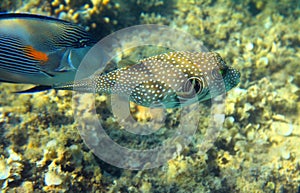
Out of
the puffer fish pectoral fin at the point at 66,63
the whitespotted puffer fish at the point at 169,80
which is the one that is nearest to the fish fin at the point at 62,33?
the puffer fish pectoral fin at the point at 66,63

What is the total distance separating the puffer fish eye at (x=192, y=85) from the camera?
3176 mm

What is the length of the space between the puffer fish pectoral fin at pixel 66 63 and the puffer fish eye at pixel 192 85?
1363 millimetres

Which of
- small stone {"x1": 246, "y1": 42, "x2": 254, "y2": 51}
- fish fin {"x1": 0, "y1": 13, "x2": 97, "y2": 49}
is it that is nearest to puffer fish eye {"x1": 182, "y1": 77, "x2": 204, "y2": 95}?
fish fin {"x1": 0, "y1": 13, "x2": 97, "y2": 49}

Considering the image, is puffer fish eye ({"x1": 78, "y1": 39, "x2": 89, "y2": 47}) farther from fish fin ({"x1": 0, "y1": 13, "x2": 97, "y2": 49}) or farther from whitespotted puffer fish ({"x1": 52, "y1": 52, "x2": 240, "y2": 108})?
whitespotted puffer fish ({"x1": 52, "y1": 52, "x2": 240, "y2": 108})

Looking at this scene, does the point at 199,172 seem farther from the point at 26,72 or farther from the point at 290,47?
the point at 290,47

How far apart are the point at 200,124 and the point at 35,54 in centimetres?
297

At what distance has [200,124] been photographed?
4.80 metres

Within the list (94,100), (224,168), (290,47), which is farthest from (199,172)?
(290,47)

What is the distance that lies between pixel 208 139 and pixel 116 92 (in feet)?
6.43

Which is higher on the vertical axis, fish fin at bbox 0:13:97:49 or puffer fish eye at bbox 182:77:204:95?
fish fin at bbox 0:13:97:49

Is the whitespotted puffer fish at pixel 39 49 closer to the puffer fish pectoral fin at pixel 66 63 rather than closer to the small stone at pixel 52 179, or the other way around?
the puffer fish pectoral fin at pixel 66 63

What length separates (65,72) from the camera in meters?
3.23

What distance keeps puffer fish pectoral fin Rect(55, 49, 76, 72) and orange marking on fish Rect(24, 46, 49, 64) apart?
0.18m

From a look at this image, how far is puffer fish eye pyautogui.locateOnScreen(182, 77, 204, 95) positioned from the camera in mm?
3176
